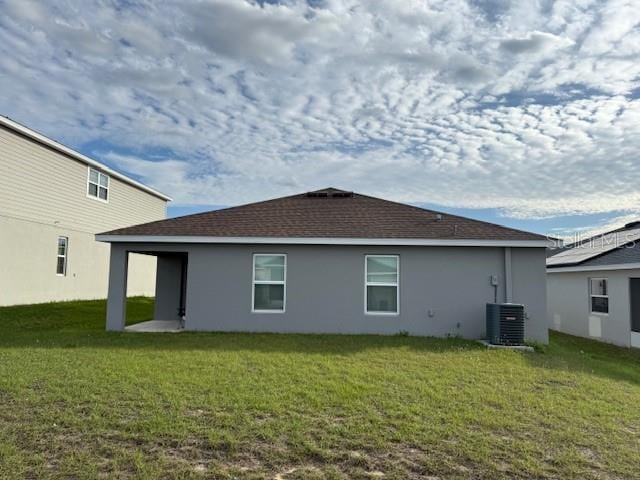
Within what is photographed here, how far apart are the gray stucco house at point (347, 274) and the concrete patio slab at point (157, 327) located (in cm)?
52

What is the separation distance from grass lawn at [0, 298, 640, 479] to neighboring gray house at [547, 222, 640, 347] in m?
4.84

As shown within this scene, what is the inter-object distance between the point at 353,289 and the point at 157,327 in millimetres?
5449

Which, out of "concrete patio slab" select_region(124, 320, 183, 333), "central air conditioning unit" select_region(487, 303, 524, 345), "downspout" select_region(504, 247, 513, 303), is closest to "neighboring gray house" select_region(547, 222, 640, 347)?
"downspout" select_region(504, 247, 513, 303)

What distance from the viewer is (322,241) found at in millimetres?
11562

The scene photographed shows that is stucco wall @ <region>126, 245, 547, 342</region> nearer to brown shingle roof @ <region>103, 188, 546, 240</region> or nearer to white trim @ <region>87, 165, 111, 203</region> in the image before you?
brown shingle roof @ <region>103, 188, 546, 240</region>

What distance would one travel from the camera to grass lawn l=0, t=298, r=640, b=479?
411cm

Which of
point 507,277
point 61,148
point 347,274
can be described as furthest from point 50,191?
point 507,277

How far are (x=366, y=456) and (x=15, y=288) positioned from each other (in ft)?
52.2

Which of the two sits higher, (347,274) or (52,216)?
(52,216)

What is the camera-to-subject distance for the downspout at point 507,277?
11.3 m

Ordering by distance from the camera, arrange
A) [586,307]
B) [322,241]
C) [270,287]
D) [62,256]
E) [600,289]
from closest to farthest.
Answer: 1. [322,241]
2. [270,287]
3. [600,289]
4. [586,307]
5. [62,256]

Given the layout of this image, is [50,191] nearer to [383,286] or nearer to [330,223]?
[330,223]

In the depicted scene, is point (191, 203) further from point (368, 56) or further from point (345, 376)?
point (345, 376)

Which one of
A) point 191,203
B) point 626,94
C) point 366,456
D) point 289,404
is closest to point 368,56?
point 626,94
